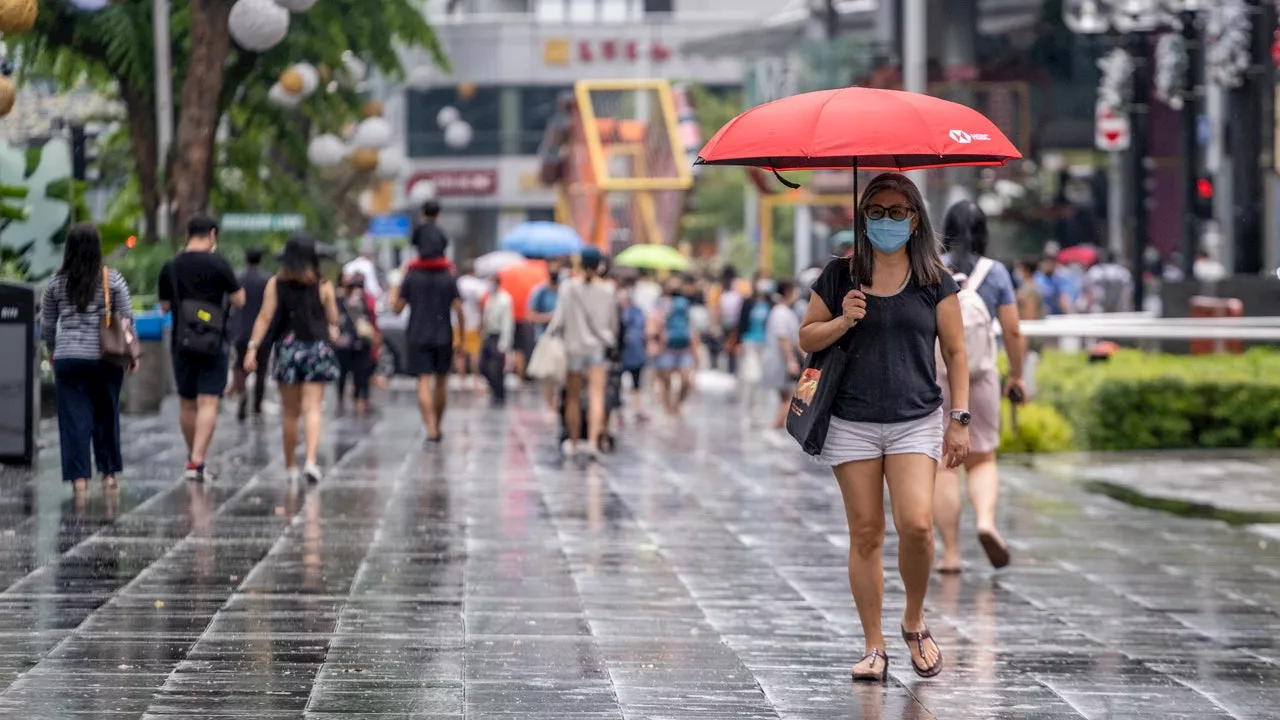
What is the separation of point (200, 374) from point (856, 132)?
25.6ft

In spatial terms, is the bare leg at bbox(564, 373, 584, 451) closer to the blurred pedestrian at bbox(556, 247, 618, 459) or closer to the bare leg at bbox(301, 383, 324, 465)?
the blurred pedestrian at bbox(556, 247, 618, 459)

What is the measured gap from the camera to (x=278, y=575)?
956 centimetres

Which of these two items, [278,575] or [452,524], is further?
[452,524]

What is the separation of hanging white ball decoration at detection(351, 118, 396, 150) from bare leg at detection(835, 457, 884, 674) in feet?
76.0

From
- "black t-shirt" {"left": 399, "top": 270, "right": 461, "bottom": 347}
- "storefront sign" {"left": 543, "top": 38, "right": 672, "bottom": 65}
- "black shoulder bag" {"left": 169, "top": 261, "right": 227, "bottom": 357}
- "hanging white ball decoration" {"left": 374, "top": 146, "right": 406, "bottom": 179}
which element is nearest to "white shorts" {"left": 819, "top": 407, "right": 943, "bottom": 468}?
"black shoulder bag" {"left": 169, "top": 261, "right": 227, "bottom": 357}

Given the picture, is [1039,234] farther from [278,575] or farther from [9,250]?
[278,575]

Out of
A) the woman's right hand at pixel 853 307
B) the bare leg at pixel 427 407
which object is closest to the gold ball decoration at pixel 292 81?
the bare leg at pixel 427 407

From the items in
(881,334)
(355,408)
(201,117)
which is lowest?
(355,408)

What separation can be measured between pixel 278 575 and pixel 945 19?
105 feet

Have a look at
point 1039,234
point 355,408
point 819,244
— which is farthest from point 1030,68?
point 819,244

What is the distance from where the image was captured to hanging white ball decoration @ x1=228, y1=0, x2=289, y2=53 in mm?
19438

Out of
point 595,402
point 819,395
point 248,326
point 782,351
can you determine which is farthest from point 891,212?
point 782,351

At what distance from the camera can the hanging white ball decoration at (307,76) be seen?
23859 mm

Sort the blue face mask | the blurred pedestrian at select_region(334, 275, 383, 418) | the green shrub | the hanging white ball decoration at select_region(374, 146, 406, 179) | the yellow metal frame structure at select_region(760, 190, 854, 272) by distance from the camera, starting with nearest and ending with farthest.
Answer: the blue face mask → the green shrub → the blurred pedestrian at select_region(334, 275, 383, 418) → the hanging white ball decoration at select_region(374, 146, 406, 179) → the yellow metal frame structure at select_region(760, 190, 854, 272)
